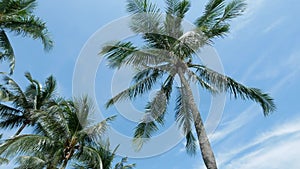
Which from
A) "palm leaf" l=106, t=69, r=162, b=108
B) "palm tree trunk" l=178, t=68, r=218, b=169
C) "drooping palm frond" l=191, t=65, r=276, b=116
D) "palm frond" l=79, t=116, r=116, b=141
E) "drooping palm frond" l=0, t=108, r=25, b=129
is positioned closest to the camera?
"palm tree trunk" l=178, t=68, r=218, b=169

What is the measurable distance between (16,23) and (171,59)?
703 centimetres

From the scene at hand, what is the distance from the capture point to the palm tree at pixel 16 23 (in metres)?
13.2

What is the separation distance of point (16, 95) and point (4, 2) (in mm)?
6611

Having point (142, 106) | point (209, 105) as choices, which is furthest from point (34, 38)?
point (209, 105)

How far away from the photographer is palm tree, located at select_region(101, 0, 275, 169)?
10.9 metres

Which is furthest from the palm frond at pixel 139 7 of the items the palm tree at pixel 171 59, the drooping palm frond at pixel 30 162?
the drooping palm frond at pixel 30 162

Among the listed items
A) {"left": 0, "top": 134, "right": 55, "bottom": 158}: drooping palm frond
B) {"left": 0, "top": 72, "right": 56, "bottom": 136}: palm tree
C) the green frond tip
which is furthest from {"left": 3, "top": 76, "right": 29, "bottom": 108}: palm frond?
the green frond tip

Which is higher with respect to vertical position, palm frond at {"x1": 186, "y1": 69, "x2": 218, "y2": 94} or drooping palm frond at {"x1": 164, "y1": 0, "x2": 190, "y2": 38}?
drooping palm frond at {"x1": 164, "y1": 0, "x2": 190, "y2": 38}

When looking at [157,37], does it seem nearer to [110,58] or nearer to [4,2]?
[110,58]

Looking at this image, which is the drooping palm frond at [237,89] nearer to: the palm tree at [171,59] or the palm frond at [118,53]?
the palm tree at [171,59]

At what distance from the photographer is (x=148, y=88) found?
480 inches

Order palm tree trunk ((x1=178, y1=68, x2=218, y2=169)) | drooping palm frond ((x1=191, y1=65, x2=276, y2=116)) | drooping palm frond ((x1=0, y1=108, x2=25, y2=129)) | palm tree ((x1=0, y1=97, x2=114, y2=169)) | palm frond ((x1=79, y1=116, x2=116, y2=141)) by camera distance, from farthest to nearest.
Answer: drooping palm frond ((x1=0, y1=108, x2=25, y2=129)), palm tree ((x1=0, y1=97, x2=114, y2=169)), palm frond ((x1=79, y1=116, x2=116, y2=141)), drooping palm frond ((x1=191, y1=65, x2=276, y2=116)), palm tree trunk ((x1=178, y1=68, x2=218, y2=169))

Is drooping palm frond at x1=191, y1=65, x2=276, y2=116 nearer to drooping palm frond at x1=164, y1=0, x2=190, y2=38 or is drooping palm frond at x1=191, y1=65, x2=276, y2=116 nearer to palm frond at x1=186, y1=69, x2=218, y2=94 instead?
palm frond at x1=186, y1=69, x2=218, y2=94

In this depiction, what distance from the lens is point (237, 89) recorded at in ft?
35.9
